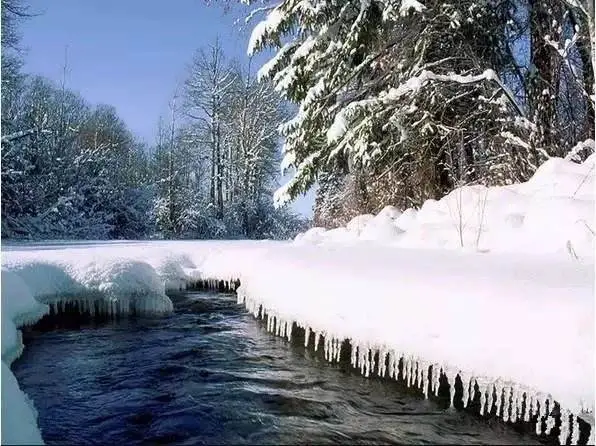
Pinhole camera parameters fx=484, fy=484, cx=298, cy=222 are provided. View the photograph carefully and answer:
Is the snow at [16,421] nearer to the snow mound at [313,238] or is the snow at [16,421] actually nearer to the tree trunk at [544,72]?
the snow mound at [313,238]

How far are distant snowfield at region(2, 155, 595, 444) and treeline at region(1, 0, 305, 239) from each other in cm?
1190

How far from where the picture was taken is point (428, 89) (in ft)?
25.7

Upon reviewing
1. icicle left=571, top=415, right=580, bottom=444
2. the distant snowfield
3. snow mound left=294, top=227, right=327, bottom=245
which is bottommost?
icicle left=571, top=415, right=580, bottom=444

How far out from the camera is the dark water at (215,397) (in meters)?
2.91

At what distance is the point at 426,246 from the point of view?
5566 millimetres

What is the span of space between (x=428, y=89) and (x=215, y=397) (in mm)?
6109

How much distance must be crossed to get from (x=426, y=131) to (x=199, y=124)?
19.6 metres

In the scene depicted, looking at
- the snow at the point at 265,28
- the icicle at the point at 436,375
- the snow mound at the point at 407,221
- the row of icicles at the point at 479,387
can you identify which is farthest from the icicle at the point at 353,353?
the snow at the point at 265,28

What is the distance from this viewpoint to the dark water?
291 centimetres

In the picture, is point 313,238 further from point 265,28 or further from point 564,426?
point 564,426

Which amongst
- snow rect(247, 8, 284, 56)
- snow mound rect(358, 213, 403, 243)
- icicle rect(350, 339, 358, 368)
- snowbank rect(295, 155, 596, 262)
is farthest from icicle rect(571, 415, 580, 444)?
snow rect(247, 8, 284, 56)

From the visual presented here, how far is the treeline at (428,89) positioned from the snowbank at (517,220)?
1524 millimetres

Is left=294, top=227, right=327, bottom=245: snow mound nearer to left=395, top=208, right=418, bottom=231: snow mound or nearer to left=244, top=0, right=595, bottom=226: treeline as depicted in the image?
left=244, top=0, right=595, bottom=226: treeline

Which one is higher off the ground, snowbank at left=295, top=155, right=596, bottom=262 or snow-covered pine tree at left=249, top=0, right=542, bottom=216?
snow-covered pine tree at left=249, top=0, right=542, bottom=216
